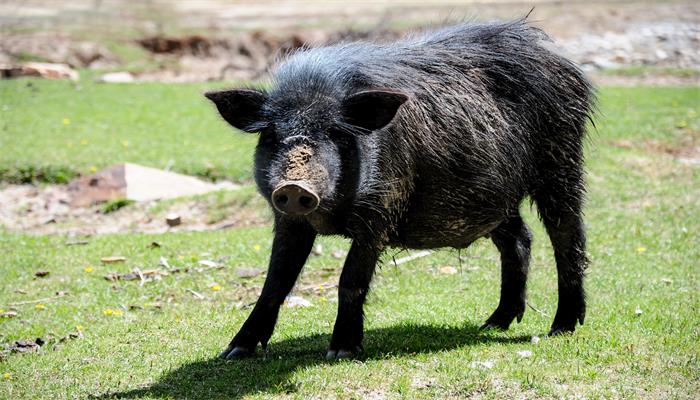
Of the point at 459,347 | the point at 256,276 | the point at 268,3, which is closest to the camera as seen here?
the point at 459,347

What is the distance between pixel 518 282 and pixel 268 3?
88.5 feet

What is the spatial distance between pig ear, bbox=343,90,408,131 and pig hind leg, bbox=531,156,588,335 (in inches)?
70.9

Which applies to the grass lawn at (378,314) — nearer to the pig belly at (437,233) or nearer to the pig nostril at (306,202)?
the pig belly at (437,233)

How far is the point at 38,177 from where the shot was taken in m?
13.8

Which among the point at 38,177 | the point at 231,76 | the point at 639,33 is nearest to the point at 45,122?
the point at 38,177

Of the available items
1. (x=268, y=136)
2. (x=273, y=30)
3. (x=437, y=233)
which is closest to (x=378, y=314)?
(x=437, y=233)

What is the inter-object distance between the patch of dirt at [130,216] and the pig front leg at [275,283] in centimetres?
484

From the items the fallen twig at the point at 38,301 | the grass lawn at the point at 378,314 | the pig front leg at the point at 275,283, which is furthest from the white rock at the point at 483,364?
the fallen twig at the point at 38,301

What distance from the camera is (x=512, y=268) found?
25.0 ft

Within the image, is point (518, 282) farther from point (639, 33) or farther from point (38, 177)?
point (639, 33)

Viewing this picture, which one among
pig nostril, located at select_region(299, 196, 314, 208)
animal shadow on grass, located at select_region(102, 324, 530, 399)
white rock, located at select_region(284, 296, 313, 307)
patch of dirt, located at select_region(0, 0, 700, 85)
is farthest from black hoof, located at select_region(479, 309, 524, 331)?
patch of dirt, located at select_region(0, 0, 700, 85)

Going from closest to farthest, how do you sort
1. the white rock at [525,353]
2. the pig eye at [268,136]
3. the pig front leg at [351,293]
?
the pig eye at [268,136]
the pig front leg at [351,293]
the white rock at [525,353]

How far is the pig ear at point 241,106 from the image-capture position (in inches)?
243

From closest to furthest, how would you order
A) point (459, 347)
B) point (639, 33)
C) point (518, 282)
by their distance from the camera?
point (459, 347) < point (518, 282) < point (639, 33)
